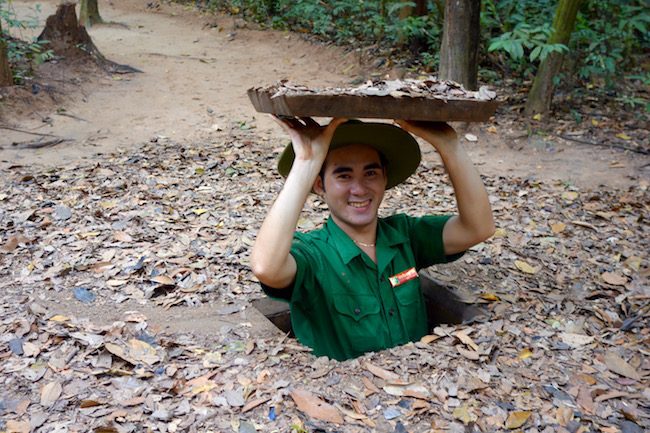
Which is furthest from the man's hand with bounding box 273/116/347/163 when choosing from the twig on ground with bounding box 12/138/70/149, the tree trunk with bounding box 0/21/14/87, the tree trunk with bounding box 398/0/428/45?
the tree trunk with bounding box 398/0/428/45

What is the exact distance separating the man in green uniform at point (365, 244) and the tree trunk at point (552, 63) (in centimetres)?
465

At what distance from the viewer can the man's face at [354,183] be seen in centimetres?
302

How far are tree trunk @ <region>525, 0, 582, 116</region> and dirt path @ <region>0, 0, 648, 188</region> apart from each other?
1.41 feet

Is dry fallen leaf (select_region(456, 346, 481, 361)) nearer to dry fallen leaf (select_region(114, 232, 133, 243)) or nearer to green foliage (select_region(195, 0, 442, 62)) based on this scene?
dry fallen leaf (select_region(114, 232, 133, 243))

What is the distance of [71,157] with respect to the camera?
6445 mm

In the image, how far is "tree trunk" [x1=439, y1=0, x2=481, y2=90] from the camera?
23.5 ft

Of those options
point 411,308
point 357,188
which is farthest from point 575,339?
point 357,188

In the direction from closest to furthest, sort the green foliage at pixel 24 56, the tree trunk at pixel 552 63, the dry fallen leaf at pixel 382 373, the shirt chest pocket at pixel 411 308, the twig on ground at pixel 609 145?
1. the dry fallen leaf at pixel 382 373
2. the shirt chest pocket at pixel 411 308
3. the twig on ground at pixel 609 145
4. the tree trunk at pixel 552 63
5. the green foliage at pixel 24 56

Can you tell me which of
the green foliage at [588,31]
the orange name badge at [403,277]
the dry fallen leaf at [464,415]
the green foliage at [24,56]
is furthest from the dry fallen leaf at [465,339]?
the green foliage at [24,56]

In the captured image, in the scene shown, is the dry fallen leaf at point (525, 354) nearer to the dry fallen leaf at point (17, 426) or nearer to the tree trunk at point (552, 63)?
the dry fallen leaf at point (17, 426)

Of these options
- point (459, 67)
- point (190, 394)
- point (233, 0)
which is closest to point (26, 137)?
point (459, 67)

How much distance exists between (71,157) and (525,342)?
4928 millimetres

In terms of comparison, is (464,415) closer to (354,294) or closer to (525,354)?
(525,354)

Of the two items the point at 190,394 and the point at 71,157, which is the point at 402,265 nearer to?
the point at 190,394
